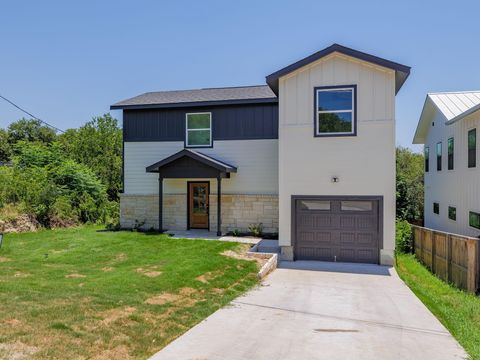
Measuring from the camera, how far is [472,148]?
11797mm

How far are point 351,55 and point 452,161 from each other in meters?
6.96

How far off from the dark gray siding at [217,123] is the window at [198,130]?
8.1 inches

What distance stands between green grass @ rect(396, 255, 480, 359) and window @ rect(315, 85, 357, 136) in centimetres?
462

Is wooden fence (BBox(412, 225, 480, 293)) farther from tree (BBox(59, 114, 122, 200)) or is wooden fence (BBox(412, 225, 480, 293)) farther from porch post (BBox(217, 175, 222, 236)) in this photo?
tree (BBox(59, 114, 122, 200))

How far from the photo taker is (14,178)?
49.2 ft

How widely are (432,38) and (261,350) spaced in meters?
13.4

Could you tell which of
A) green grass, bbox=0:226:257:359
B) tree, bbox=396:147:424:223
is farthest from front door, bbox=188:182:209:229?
tree, bbox=396:147:424:223

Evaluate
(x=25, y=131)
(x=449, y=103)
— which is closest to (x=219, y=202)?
(x=449, y=103)

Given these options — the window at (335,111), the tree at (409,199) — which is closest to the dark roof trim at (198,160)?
the window at (335,111)

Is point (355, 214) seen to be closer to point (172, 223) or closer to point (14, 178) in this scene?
point (172, 223)

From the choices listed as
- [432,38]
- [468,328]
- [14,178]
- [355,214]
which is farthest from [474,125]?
[14,178]

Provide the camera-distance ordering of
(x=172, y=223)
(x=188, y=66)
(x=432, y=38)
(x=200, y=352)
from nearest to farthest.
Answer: (x=200, y=352)
(x=432, y=38)
(x=172, y=223)
(x=188, y=66)

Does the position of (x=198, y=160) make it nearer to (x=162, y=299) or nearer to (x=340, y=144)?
(x=340, y=144)

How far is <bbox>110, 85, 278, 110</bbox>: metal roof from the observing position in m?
13.9
